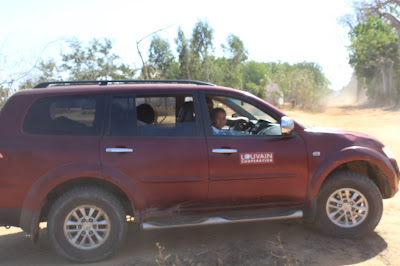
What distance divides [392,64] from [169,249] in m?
36.0

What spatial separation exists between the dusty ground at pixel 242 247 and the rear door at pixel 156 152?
56cm

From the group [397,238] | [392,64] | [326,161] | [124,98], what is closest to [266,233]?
[326,161]

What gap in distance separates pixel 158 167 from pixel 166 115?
0.65 meters

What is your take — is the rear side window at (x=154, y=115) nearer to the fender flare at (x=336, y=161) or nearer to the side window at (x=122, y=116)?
the side window at (x=122, y=116)

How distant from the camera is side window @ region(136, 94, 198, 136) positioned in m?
4.04

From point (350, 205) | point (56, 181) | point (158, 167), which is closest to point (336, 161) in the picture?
point (350, 205)

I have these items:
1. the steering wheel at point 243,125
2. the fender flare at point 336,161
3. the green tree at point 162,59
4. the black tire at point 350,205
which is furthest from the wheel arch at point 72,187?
the green tree at point 162,59

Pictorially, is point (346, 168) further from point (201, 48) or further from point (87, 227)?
point (201, 48)

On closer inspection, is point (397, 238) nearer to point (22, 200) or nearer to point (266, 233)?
point (266, 233)

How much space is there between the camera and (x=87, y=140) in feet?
12.7

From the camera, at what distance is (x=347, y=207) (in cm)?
427

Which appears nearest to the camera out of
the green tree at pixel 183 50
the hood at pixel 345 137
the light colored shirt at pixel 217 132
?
the light colored shirt at pixel 217 132

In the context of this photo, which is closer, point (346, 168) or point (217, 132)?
point (217, 132)

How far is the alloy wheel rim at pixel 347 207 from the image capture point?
425 cm
